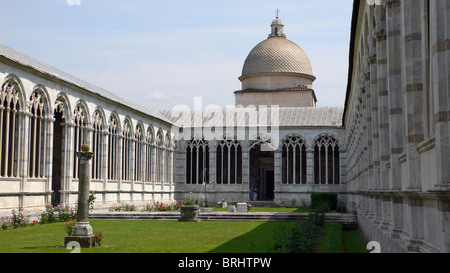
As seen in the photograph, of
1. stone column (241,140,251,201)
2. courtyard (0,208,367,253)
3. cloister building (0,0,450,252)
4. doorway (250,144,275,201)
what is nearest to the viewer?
cloister building (0,0,450,252)

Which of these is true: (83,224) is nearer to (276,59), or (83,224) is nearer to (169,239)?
(169,239)

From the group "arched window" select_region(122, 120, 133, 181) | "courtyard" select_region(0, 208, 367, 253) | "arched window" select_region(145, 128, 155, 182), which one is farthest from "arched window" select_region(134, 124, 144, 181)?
"courtyard" select_region(0, 208, 367, 253)

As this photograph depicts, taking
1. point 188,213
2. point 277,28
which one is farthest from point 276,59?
point 188,213

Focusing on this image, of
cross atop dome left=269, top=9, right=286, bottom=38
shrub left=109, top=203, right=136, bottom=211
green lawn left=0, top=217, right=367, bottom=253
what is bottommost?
green lawn left=0, top=217, right=367, bottom=253

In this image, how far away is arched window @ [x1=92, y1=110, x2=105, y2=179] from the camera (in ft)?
95.9

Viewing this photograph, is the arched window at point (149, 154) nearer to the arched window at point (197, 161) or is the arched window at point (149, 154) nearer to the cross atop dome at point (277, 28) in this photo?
the arched window at point (197, 161)

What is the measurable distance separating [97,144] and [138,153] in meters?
5.76

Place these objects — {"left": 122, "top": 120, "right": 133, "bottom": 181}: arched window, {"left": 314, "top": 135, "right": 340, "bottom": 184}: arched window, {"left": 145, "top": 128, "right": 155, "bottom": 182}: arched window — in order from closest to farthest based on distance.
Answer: {"left": 122, "top": 120, "right": 133, "bottom": 181}: arched window → {"left": 145, "top": 128, "right": 155, "bottom": 182}: arched window → {"left": 314, "top": 135, "right": 340, "bottom": 184}: arched window

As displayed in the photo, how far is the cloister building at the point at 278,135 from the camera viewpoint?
8588mm

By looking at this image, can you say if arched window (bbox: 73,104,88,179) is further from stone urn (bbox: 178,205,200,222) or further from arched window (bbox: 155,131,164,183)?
arched window (bbox: 155,131,164,183)

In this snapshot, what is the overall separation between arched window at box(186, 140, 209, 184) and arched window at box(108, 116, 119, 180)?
9.25 m

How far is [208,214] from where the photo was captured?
89.0 ft
